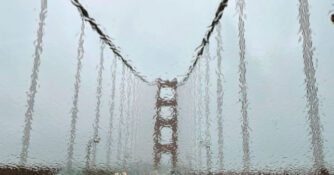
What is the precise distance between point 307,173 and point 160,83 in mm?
16585

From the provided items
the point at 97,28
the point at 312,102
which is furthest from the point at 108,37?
the point at 312,102

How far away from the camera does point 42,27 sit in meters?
10.6

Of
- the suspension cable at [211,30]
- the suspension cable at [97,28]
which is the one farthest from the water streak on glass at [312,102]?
the suspension cable at [97,28]

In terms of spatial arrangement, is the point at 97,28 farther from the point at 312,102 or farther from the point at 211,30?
the point at 312,102

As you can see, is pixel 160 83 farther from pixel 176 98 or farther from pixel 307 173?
pixel 307 173

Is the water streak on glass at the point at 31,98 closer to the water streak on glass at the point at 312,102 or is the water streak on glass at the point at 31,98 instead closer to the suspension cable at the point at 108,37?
the suspension cable at the point at 108,37

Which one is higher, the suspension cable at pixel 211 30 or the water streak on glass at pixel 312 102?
the suspension cable at pixel 211 30

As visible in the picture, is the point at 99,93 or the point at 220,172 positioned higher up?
the point at 99,93

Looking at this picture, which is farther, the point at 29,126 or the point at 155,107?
the point at 155,107

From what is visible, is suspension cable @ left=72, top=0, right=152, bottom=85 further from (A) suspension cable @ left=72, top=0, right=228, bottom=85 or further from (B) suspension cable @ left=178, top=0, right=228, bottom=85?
(B) suspension cable @ left=178, top=0, right=228, bottom=85

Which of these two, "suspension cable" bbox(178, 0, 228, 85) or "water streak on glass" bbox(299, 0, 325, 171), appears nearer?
"water streak on glass" bbox(299, 0, 325, 171)

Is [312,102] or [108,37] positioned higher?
[108,37]

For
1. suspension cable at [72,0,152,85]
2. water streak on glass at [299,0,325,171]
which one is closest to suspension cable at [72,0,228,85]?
suspension cable at [72,0,152,85]

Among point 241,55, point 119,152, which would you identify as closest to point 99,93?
point 119,152
